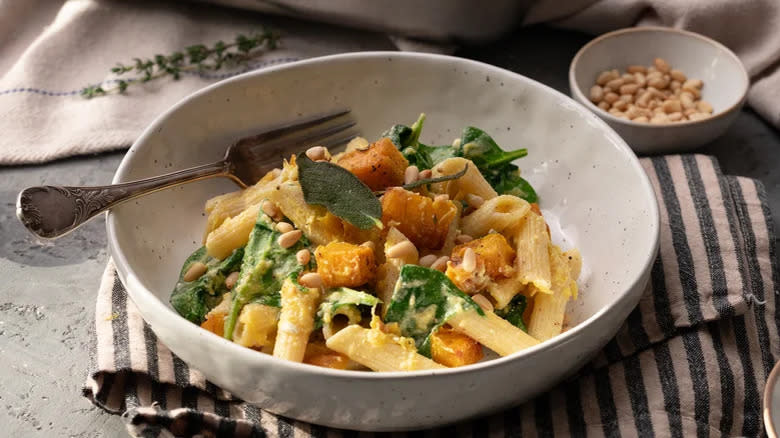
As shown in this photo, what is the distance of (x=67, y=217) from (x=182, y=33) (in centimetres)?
169

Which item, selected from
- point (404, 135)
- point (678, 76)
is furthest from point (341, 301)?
point (678, 76)

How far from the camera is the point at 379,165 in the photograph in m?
2.16

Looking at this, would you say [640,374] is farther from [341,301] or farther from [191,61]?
[191,61]

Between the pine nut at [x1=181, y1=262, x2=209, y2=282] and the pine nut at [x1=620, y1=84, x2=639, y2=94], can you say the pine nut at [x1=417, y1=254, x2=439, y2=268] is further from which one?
the pine nut at [x1=620, y1=84, x2=639, y2=94]

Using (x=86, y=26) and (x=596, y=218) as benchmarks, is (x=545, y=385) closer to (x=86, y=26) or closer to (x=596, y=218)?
(x=596, y=218)

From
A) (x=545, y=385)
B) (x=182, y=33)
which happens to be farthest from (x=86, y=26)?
(x=545, y=385)

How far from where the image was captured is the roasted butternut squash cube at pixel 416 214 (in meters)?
2.06

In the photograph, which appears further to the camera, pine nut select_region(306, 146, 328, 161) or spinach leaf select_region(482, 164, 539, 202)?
spinach leaf select_region(482, 164, 539, 202)

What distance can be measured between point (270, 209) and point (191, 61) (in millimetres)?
1479

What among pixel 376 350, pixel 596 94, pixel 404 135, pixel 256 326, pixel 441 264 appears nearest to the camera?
pixel 376 350

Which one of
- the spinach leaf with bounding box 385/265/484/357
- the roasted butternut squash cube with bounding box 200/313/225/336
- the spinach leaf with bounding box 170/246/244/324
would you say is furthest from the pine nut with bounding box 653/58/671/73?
the roasted butternut squash cube with bounding box 200/313/225/336

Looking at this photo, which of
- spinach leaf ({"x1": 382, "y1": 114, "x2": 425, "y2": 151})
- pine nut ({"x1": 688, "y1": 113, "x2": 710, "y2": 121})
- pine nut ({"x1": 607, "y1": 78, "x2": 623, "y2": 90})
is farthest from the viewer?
pine nut ({"x1": 607, "y1": 78, "x2": 623, "y2": 90})

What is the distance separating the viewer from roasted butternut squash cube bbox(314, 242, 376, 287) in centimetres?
192

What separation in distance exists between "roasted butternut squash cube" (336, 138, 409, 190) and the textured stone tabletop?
84 cm
